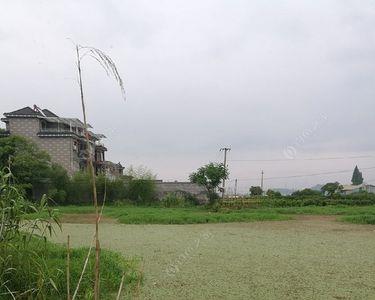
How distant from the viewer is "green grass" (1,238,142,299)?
2.40 m

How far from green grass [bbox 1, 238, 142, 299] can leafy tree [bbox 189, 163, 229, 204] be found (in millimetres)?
14918

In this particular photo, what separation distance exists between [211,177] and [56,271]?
16.5 m

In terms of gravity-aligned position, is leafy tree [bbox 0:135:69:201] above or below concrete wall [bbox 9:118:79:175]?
below

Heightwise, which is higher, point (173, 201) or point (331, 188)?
point (331, 188)

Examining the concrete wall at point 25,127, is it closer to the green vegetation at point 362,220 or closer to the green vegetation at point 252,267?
Result: the green vegetation at point 252,267

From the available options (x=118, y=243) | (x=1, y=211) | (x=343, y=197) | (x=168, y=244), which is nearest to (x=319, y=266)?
(x=168, y=244)

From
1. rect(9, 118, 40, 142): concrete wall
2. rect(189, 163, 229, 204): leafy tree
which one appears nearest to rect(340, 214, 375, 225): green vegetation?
rect(189, 163, 229, 204): leafy tree

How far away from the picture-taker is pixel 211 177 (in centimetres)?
1955

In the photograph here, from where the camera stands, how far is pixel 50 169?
18.0 metres

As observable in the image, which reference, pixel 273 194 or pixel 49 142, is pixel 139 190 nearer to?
pixel 49 142

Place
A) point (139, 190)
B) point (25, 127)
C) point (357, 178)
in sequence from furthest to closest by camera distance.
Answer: point (357, 178) → point (25, 127) → point (139, 190)

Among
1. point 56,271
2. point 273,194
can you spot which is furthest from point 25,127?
point 56,271

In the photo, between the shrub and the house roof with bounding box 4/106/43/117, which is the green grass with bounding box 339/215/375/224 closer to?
the shrub

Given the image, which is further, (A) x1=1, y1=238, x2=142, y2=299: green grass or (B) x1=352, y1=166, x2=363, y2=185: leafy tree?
(B) x1=352, y1=166, x2=363, y2=185: leafy tree
